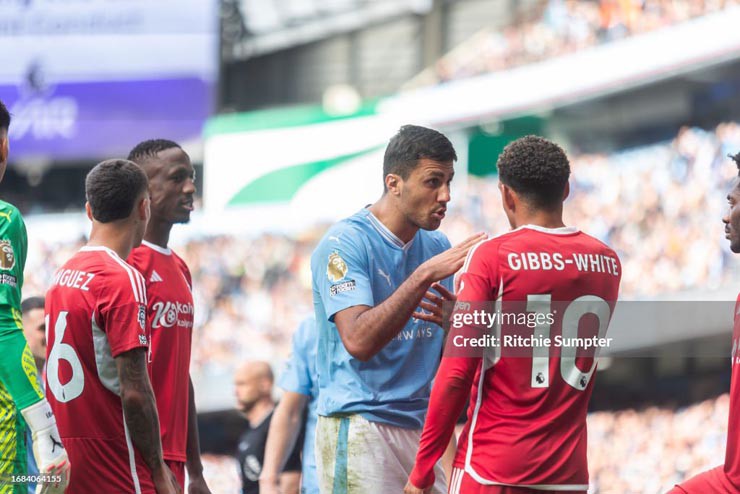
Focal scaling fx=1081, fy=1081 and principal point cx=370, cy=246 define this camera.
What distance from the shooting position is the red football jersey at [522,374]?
362 cm

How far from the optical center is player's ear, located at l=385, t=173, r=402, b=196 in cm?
427

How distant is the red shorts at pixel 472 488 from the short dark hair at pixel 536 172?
975 mm

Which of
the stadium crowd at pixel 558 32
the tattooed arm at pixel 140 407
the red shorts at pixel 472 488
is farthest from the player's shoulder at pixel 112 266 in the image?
the stadium crowd at pixel 558 32

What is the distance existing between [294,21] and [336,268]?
21115 mm

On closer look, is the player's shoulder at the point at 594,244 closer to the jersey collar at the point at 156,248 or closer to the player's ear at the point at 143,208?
the player's ear at the point at 143,208

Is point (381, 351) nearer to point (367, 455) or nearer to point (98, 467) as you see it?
point (367, 455)

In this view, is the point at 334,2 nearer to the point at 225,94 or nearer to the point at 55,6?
the point at 225,94

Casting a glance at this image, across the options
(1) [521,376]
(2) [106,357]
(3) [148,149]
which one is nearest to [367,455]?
(1) [521,376]

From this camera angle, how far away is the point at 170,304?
15.4 ft

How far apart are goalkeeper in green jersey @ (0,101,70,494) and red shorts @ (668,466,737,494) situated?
7.56ft

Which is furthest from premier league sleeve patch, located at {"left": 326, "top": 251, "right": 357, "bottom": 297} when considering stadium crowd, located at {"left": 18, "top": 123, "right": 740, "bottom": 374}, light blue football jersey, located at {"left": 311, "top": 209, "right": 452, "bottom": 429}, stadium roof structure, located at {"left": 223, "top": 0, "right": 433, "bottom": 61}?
stadium roof structure, located at {"left": 223, "top": 0, "right": 433, "bottom": 61}

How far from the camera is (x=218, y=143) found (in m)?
23.3

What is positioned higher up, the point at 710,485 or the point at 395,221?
the point at 395,221

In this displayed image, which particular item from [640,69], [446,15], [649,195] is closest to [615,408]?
[649,195]
